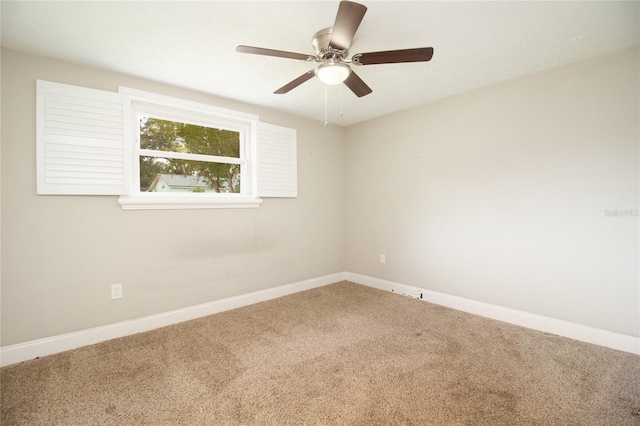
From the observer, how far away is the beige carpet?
5.10 feet

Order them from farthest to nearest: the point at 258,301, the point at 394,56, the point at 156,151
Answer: the point at 258,301 < the point at 156,151 < the point at 394,56

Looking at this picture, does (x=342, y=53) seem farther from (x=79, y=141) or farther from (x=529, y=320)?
(x=529, y=320)

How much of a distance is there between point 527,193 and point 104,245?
3768 millimetres

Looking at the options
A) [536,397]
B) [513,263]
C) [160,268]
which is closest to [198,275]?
[160,268]

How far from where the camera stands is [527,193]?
2.66 metres

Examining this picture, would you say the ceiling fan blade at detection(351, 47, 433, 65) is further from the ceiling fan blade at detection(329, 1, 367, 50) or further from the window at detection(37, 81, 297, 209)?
the window at detection(37, 81, 297, 209)

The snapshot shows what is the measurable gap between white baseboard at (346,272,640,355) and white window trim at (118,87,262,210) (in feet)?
7.17

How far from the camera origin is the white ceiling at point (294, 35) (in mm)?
1719

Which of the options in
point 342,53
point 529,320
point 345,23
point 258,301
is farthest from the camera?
point 258,301

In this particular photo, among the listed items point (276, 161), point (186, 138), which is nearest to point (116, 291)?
point (186, 138)

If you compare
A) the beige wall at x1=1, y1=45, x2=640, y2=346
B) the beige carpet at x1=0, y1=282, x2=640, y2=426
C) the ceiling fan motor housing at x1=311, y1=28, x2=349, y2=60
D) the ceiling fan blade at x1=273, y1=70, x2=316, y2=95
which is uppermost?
the ceiling fan motor housing at x1=311, y1=28, x2=349, y2=60

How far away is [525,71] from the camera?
254 centimetres

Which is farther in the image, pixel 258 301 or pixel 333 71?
pixel 258 301

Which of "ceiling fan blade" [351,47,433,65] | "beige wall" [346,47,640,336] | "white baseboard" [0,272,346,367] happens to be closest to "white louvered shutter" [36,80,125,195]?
"white baseboard" [0,272,346,367]
